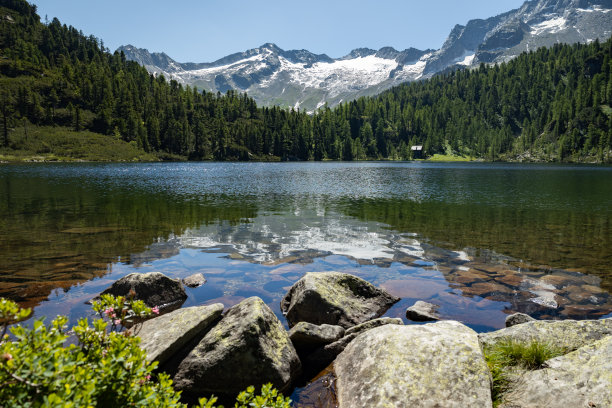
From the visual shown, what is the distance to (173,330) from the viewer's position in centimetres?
985

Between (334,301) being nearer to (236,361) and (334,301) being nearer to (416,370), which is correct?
(236,361)

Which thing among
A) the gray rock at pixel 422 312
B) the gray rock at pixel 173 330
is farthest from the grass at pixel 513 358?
the gray rock at pixel 173 330

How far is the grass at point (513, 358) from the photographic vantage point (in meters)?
8.16

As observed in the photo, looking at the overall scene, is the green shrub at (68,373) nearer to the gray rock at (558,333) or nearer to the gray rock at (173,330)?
the gray rock at (173,330)

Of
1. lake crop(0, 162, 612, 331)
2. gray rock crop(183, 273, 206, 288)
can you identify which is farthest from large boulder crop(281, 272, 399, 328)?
gray rock crop(183, 273, 206, 288)

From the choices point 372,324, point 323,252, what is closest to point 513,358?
point 372,324

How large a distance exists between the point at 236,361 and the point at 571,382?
7.64 meters

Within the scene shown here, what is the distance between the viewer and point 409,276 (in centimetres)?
1848

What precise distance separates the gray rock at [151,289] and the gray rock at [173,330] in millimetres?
3630

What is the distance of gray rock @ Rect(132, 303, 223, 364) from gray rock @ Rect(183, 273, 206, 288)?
18.9 feet

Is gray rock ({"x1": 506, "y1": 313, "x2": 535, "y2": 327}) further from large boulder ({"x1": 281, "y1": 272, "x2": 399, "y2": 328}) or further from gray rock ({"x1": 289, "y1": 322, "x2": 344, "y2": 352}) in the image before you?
gray rock ({"x1": 289, "y1": 322, "x2": 344, "y2": 352})

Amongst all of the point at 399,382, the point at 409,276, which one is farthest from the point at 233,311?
the point at 409,276

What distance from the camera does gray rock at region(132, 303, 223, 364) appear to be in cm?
925

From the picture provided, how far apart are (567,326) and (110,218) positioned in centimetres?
3572
